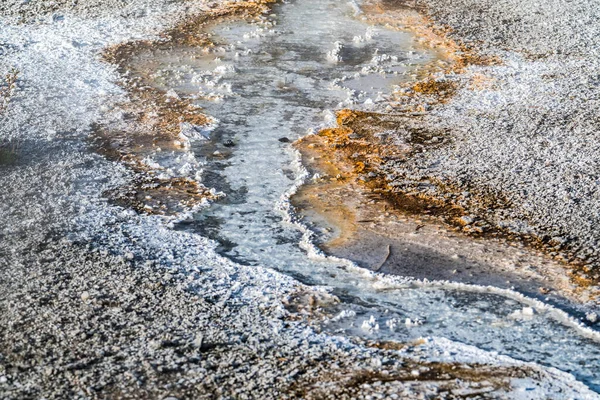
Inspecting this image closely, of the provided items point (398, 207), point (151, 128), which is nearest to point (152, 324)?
point (398, 207)

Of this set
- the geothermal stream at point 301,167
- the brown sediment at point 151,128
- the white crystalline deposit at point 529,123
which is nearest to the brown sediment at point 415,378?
the geothermal stream at point 301,167

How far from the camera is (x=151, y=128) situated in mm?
4008

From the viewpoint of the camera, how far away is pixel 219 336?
2459mm

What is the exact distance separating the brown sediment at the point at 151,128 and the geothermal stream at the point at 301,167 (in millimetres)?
86

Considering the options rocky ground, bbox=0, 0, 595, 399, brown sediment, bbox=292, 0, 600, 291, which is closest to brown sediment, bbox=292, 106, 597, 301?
brown sediment, bbox=292, 0, 600, 291

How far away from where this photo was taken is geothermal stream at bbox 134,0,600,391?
100 inches

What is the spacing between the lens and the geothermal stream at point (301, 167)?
2.55m

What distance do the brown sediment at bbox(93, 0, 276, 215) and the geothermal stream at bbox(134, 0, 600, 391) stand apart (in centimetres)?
9

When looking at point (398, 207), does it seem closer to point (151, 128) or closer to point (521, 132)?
point (521, 132)

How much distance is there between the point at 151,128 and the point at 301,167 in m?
0.87

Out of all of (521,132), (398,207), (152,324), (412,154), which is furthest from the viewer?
(521,132)

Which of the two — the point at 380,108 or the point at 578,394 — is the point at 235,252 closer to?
the point at 578,394

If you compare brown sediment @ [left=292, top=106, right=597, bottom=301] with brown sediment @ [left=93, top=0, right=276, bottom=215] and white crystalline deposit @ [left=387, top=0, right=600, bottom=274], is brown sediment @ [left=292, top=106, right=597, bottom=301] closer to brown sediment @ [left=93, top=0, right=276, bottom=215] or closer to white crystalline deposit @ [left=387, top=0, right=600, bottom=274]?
white crystalline deposit @ [left=387, top=0, right=600, bottom=274]

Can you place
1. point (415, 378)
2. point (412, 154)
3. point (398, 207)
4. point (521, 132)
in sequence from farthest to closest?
point (521, 132)
point (412, 154)
point (398, 207)
point (415, 378)
